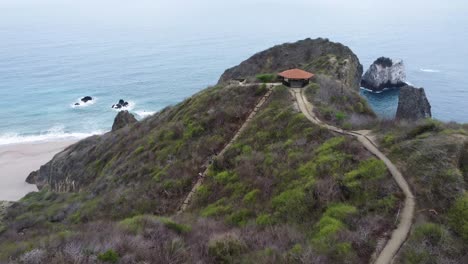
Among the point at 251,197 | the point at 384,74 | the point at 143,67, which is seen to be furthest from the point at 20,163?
the point at 384,74

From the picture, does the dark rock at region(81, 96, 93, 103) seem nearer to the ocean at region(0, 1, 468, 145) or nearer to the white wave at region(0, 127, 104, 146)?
the ocean at region(0, 1, 468, 145)

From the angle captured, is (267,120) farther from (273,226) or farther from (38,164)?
(38,164)

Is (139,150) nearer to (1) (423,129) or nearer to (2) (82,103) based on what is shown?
(1) (423,129)

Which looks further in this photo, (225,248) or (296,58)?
(296,58)

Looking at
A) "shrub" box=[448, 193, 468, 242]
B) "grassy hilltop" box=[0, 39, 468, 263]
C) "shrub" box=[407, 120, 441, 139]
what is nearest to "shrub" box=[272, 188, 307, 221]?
"grassy hilltop" box=[0, 39, 468, 263]

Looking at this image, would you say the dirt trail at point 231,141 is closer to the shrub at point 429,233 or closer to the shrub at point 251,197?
the shrub at point 251,197

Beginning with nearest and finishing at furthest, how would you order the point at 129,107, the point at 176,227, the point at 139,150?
the point at 176,227
the point at 139,150
the point at 129,107

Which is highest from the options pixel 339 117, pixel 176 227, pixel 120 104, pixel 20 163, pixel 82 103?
pixel 82 103
